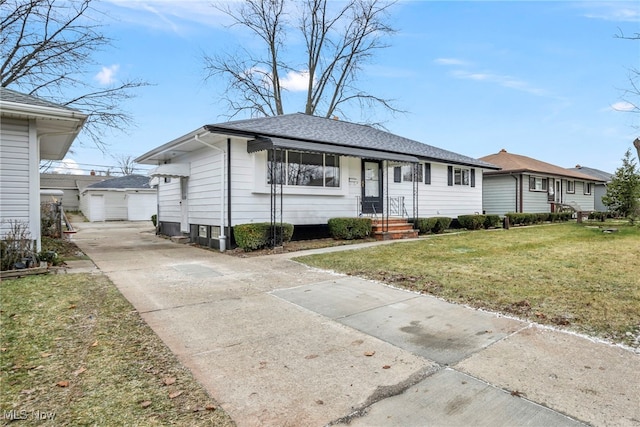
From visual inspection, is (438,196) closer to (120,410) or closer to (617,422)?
(617,422)

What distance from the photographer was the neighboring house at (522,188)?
1972cm

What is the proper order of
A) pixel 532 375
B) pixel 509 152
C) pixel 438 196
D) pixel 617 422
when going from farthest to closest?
1. pixel 509 152
2. pixel 438 196
3. pixel 532 375
4. pixel 617 422

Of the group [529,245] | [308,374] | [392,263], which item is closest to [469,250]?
[529,245]

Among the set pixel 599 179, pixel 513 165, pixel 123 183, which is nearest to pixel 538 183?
pixel 513 165

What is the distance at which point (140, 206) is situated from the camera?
28.1 m

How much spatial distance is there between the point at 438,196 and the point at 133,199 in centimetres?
2377

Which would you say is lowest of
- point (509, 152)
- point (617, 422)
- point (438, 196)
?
point (617, 422)

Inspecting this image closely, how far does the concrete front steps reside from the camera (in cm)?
1180

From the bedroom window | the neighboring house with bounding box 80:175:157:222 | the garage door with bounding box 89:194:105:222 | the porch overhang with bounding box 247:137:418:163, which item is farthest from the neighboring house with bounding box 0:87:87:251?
the garage door with bounding box 89:194:105:222

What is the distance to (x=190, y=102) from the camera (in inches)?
866

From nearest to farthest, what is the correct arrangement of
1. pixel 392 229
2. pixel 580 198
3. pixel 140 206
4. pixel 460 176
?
pixel 392 229, pixel 460 176, pixel 580 198, pixel 140 206

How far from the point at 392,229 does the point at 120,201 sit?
24.1 meters

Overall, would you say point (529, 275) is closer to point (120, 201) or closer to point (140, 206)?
point (140, 206)

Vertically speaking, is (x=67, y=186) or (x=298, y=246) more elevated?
(x=67, y=186)
